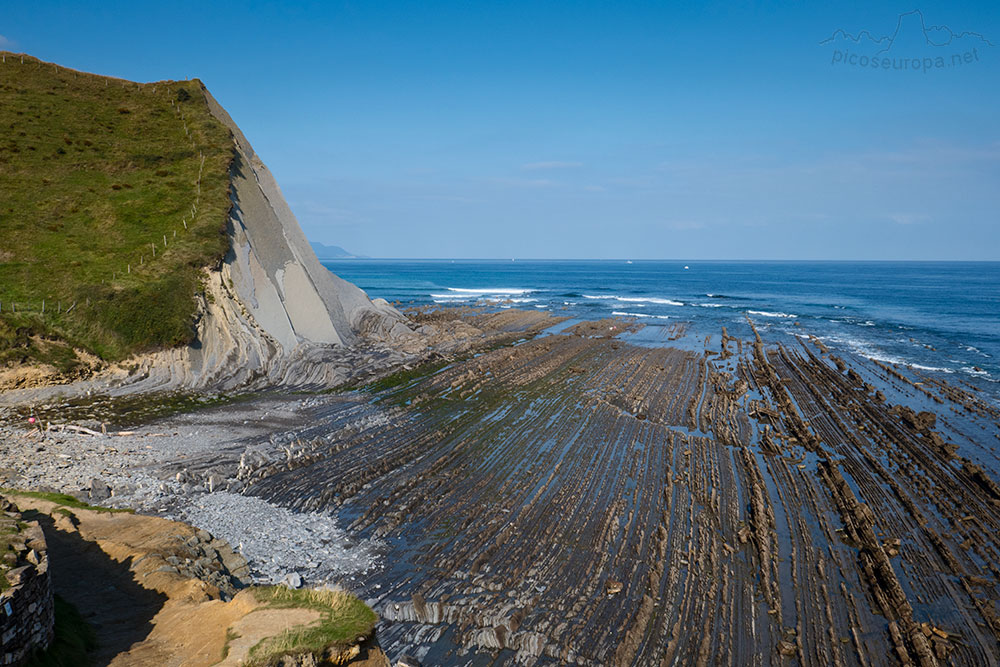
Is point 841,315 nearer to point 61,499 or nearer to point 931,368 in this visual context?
point 931,368

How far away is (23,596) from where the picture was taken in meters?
7.80

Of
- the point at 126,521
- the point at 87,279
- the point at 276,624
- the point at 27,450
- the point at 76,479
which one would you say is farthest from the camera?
the point at 87,279

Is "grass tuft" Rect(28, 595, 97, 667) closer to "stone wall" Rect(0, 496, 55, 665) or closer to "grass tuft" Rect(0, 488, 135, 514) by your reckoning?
"stone wall" Rect(0, 496, 55, 665)

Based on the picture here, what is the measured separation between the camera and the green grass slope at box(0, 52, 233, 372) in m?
27.0

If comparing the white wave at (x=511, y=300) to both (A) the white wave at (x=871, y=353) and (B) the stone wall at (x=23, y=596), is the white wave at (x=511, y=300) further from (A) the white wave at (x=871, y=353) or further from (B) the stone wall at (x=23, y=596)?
(B) the stone wall at (x=23, y=596)

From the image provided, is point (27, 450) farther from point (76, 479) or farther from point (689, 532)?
point (689, 532)

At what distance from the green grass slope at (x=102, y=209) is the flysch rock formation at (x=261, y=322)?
1088 millimetres

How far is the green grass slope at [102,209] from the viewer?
26953mm

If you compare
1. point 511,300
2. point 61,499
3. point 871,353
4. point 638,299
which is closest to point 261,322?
point 61,499

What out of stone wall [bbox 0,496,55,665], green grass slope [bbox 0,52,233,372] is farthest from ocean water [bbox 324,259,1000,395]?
stone wall [bbox 0,496,55,665]

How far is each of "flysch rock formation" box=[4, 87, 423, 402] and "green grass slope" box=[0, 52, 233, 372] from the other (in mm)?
1088

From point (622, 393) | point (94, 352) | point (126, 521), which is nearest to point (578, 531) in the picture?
point (126, 521)

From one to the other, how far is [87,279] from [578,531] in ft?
93.8

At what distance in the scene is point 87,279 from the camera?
2828cm
